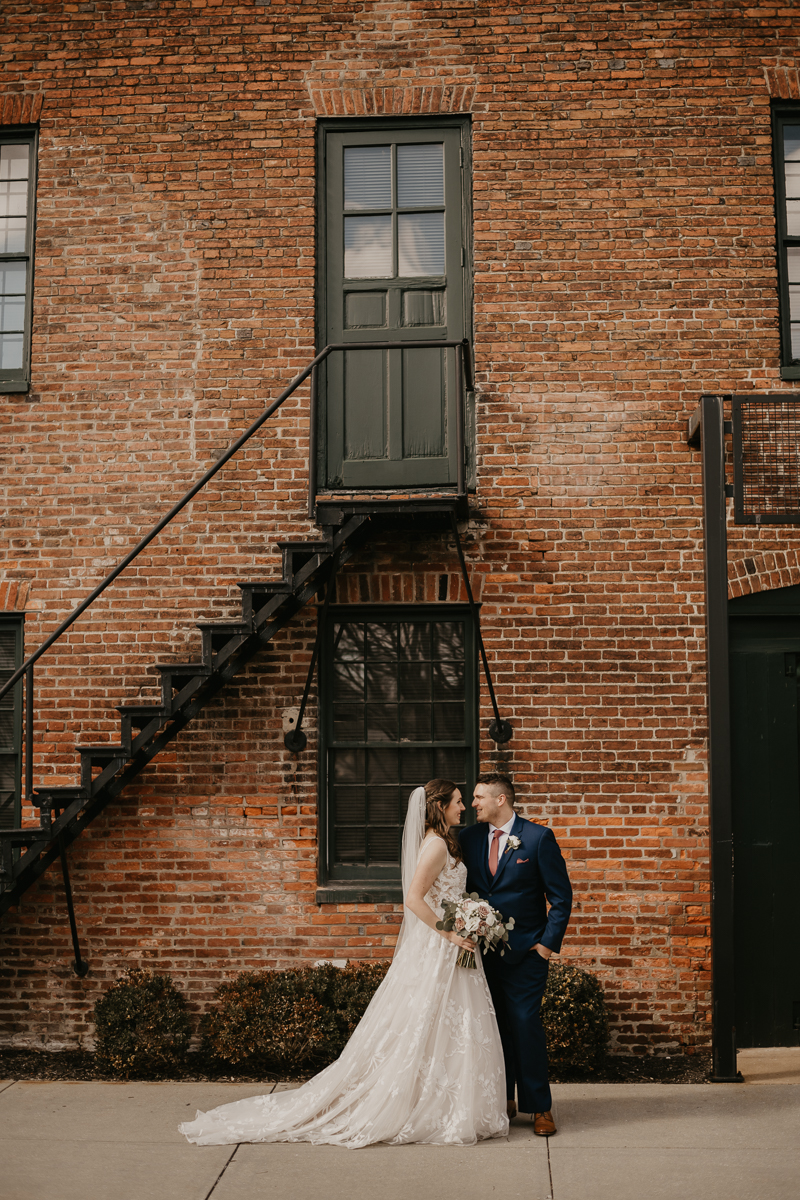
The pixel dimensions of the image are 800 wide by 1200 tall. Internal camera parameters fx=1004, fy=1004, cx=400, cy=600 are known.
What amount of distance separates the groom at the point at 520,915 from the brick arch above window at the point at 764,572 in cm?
276

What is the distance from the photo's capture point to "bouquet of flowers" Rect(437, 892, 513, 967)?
5.22 meters

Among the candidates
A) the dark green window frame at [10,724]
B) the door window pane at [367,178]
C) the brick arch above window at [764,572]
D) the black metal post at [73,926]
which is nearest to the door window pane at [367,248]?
the door window pane at [367,178]

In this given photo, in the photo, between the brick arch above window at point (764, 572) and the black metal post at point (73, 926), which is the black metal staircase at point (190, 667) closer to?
the black metal post at point (73, 926)

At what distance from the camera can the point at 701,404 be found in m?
6.52

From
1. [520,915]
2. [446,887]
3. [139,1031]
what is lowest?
[139,1031]

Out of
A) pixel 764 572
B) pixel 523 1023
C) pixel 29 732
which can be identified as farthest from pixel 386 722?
pixel 764 572

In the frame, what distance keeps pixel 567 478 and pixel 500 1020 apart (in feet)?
12.5

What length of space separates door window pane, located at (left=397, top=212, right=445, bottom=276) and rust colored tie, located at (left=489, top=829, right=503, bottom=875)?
14.5ft

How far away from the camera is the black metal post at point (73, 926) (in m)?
7.04

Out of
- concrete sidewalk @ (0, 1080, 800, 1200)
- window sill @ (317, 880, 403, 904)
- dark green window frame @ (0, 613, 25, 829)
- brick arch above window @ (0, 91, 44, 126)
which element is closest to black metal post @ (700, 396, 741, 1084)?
concrete sidewalk @ (0, 1080, 800, 1200)

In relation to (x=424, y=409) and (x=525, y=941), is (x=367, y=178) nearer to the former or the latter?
(x=424, y=409)

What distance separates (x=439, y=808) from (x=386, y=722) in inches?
80.4

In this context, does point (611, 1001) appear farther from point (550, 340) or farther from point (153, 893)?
point (550, 340)

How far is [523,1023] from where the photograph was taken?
5.36 m
